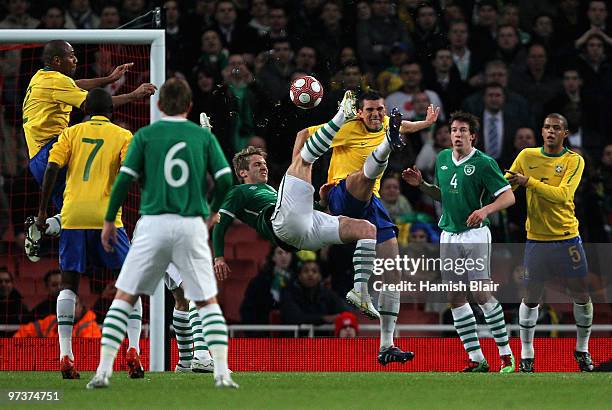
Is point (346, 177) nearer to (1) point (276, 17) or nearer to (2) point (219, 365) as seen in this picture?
(2) point (219, 365)

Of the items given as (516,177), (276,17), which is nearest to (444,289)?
(516,177)

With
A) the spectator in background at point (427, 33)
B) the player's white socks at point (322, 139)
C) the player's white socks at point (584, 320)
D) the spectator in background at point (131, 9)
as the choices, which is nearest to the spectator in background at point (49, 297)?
the spectator in background at point (131, 9)

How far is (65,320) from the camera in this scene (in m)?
9.97

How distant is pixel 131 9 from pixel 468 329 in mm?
7327

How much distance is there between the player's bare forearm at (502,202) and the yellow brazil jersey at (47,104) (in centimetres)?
356

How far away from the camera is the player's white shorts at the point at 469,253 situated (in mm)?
11500

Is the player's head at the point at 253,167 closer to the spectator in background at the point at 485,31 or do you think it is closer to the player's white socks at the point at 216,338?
the player's white socks at the point at 216,338

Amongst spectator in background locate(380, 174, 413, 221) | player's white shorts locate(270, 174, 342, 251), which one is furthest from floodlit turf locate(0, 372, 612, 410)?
spectator in background locate(380, 174, 413, 221)

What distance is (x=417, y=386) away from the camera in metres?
9.18

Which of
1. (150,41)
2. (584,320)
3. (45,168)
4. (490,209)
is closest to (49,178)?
(45,168)

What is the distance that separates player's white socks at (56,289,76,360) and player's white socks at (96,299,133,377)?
1.98 m

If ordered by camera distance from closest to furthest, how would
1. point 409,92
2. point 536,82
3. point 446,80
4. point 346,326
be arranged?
1. point 346,326
2. point 409,92
3. point 446,80
4. point 536,82

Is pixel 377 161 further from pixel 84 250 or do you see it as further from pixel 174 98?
pixel 174 98

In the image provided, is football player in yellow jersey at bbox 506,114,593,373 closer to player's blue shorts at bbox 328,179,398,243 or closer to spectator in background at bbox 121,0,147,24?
player's blue shorts at bbox 328,179,398,243
